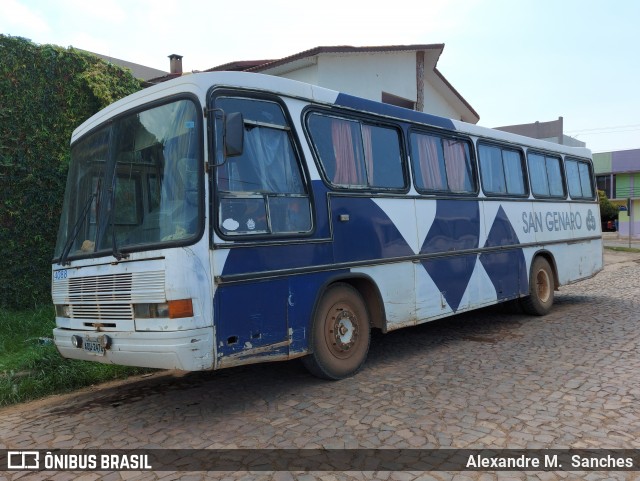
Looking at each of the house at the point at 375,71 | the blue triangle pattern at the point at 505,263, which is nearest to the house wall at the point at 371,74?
the house at the point at 375,71

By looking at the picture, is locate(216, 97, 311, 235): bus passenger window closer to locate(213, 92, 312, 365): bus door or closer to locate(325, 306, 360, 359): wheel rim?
locate(213, 92, 312, 365): bus door

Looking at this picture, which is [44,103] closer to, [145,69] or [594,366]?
[594,366]

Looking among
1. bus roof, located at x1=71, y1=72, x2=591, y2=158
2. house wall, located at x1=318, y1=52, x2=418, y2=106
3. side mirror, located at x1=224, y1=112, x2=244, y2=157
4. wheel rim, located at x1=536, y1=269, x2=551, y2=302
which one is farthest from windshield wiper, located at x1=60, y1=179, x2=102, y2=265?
house wall, located at x1=318, y1=52, x2=418, y2=106

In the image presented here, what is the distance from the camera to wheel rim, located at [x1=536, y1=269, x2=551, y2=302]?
9367 mm

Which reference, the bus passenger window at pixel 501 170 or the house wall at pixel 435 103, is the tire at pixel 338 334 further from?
the house wall at pixel 435 103

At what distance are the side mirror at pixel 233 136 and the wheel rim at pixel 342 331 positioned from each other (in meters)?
2.00

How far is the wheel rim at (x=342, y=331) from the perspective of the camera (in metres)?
5.43

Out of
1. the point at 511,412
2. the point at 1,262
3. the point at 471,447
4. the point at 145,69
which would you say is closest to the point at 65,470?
the point at 471,447

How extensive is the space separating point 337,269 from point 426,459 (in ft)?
7.45

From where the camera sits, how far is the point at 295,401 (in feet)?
16.2

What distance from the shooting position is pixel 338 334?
5.48m

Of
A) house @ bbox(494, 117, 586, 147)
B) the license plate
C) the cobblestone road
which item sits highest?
house @ bbox(494, 117, 586, 147)

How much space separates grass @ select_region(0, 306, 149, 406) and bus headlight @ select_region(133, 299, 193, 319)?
225 centimetres

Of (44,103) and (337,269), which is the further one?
(44,103)
